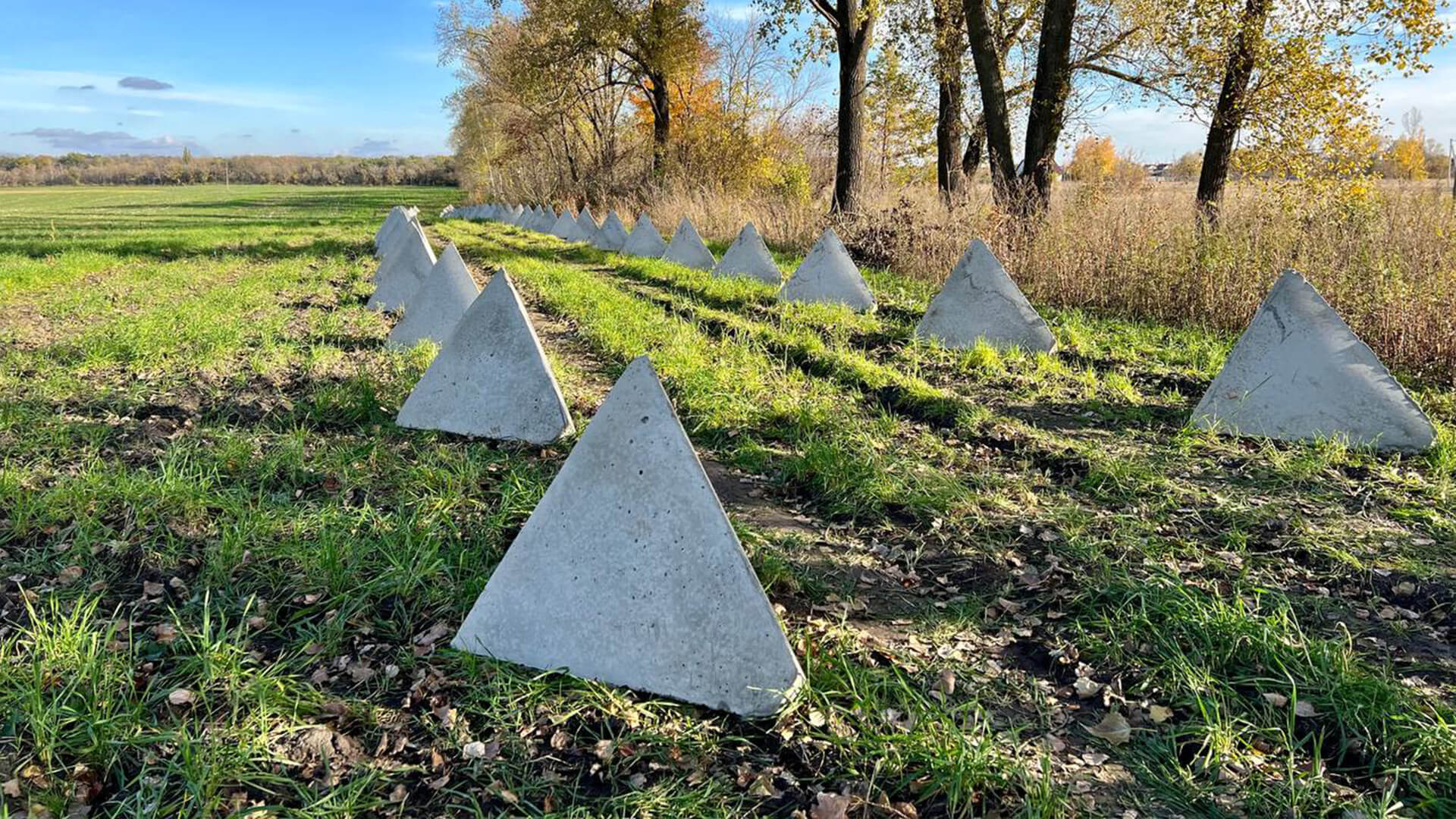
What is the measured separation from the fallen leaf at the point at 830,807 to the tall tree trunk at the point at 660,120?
24.4 m

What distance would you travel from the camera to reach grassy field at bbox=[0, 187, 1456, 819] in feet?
6.71

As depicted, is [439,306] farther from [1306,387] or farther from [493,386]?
[1306,387]

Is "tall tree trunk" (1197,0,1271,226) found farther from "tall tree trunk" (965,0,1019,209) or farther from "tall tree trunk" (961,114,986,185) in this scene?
"tall tree trunk" (961,114,986,185)

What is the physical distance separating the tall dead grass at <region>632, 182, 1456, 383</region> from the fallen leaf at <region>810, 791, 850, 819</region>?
6.38m

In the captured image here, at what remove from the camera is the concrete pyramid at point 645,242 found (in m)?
14.5

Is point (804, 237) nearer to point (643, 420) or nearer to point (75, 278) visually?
point (75, 278)

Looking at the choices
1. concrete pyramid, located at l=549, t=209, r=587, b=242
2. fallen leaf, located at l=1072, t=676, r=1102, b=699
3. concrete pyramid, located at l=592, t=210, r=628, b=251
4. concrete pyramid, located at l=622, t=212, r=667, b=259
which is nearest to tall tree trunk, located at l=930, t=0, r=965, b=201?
concrete pyramid, located at l=622, t=212, r=667, b=259

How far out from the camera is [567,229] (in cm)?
2042

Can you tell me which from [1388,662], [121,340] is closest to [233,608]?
[1388,662]

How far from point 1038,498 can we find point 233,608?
354cm

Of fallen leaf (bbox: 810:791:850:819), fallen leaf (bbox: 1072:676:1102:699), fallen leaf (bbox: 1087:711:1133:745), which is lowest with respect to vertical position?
fallen leaf (bbox: 810:791:850:819)

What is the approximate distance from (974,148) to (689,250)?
458 inches

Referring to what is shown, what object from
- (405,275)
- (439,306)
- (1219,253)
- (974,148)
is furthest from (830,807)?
(974,148)

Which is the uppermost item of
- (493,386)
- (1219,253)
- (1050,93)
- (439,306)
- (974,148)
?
(974,148)
